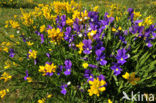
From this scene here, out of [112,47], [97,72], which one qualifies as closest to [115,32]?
[112,47]

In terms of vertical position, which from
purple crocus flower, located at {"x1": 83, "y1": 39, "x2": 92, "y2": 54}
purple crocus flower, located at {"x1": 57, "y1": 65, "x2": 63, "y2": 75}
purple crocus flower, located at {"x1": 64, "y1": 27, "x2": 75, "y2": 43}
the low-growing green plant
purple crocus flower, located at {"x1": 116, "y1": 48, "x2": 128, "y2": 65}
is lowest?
purple crocus flower, located at {"x1": 57, "y1": 65, "x2": 63, "y2": 75}

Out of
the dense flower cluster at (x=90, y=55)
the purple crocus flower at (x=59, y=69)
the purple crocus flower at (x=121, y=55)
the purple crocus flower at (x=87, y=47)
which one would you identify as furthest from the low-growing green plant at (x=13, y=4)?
the purple crocus flower at (x=121, y=55)

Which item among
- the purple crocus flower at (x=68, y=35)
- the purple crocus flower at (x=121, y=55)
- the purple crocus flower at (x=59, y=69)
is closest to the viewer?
the purple crocus flower at (x=121, y=55)

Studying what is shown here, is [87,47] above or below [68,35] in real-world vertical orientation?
below

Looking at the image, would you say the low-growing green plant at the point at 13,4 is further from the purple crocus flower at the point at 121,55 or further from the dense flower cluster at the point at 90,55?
the purple crocus flower at the point at 121,55

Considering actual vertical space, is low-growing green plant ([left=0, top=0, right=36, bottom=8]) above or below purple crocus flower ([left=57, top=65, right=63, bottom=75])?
above

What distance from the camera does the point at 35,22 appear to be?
10.8ft

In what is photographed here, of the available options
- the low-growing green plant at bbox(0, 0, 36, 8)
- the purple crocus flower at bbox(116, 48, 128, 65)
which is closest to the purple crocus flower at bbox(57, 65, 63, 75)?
the purple crocus flower at bbox(116, 48, 128, 65)

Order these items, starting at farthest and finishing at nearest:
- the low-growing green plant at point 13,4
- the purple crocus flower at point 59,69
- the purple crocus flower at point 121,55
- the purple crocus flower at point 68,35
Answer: the low-growing green plant at point 13,4, the purple crocus flower at point 68,35, the purple crocus flower at point 59,69, the purple crocus flower at point 121,55

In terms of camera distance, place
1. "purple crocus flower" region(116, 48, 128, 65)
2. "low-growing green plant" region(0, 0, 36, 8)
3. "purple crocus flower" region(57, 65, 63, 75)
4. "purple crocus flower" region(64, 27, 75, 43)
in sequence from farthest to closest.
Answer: "low-growing green plant" region(0, 0, 36, 8) → "purple crocus flower" region(64, 27, 75, 43) → "purple crocus flower" region(57, 65, 63, 75) → "purple crocus flower" region(116, 48, 128, 65)

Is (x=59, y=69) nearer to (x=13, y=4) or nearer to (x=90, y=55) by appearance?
(x=90, y=55)

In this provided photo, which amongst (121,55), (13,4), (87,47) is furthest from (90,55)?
(13,4)

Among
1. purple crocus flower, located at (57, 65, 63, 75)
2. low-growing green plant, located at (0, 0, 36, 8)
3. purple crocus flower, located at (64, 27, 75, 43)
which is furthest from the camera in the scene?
low-growing green plant, located at (0, 0, 36, 8)

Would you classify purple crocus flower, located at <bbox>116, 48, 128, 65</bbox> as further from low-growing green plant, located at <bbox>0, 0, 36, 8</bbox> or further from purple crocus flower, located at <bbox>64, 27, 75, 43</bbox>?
low-growing green plant, located at <bbox>0, 0, 36, 8</bbox>
